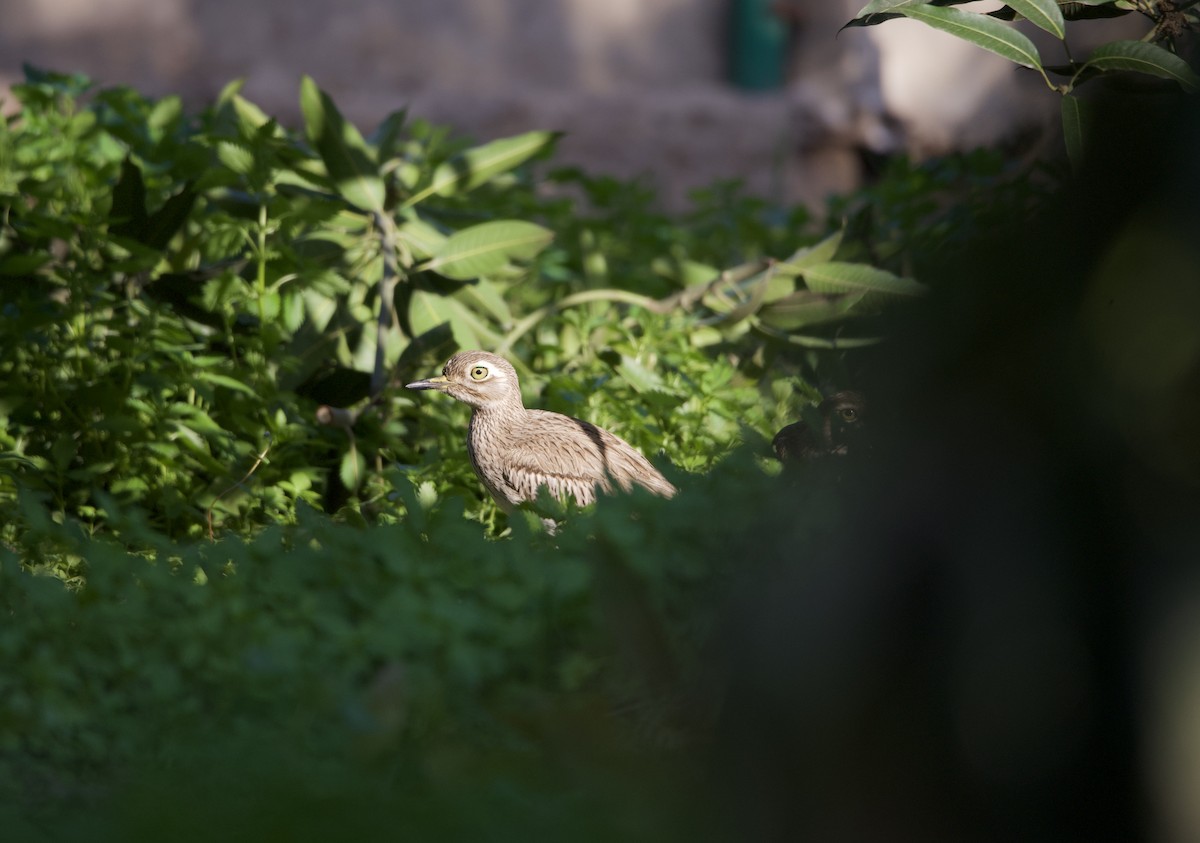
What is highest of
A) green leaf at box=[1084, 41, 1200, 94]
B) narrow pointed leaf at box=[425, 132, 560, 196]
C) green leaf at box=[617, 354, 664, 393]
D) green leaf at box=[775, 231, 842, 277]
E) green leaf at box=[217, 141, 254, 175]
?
green leaf at box=[1084, 41, 1200, 94]

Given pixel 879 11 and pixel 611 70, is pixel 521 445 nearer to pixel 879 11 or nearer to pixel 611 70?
pixel 879 11

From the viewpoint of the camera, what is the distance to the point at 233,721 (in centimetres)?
243

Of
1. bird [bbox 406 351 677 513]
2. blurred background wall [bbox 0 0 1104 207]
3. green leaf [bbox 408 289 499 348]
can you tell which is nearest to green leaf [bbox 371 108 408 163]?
green leaf [bbox 408 289 499 348]

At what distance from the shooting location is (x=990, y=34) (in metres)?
3.24

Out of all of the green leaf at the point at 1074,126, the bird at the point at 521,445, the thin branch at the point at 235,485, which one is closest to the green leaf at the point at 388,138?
the bird at the point at 521,445

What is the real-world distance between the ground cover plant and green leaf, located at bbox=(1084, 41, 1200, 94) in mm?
339

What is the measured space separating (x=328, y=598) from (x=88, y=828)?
71 centimetres

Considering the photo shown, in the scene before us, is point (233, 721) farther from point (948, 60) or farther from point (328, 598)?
point (948, 60)

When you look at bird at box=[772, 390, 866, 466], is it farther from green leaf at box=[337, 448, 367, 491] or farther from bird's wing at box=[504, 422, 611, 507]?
green leaf at box=[337, 448, 367, 491]

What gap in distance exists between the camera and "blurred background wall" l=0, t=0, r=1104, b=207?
9492 millimetres

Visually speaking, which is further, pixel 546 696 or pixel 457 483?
pixel 457 483

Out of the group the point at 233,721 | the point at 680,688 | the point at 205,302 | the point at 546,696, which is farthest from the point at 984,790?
the point at 205,302

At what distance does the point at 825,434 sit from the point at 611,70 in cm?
745

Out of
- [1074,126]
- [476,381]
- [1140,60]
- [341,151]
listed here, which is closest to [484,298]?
[476,381]
